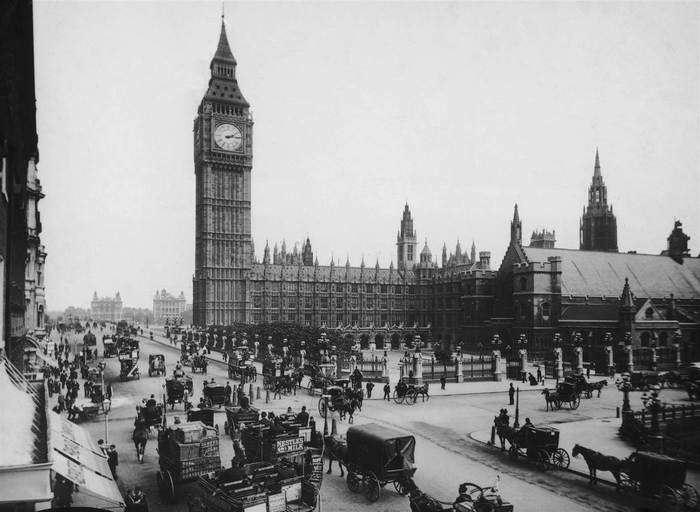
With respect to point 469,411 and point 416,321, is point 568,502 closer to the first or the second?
point 469,411

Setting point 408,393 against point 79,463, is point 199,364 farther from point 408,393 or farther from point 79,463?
point 79,463

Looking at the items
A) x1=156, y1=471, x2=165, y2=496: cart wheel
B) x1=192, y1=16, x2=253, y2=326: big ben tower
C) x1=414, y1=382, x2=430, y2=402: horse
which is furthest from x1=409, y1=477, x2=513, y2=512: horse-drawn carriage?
x1=192, y1=16, x2=253, y2=326: big ben tower

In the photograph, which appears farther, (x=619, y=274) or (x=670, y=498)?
(x=619, y=274)

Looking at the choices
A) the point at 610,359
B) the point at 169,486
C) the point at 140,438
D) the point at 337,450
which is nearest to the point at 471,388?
the point at 610,359

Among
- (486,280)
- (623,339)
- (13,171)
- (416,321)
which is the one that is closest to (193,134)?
(416,321)

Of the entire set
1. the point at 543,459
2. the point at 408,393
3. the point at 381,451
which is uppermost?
the point at 381,451

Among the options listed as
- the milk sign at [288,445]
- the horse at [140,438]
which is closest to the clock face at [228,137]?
the horse at [140,438]
